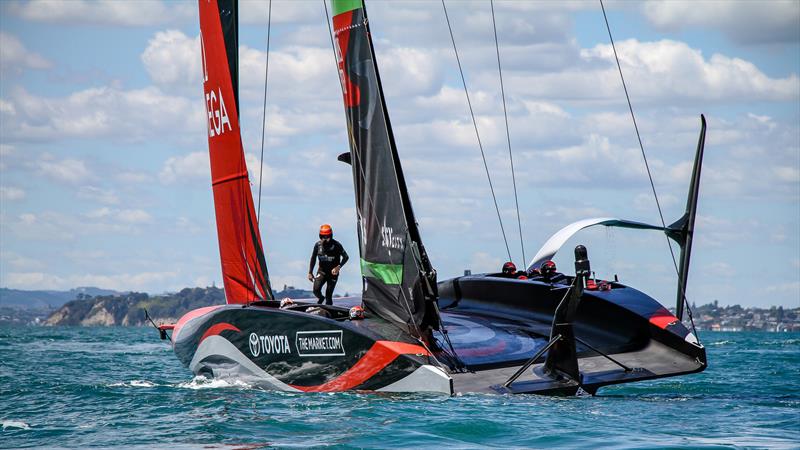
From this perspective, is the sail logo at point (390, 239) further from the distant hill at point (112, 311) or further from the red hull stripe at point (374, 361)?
the distant hill at point (112, 311)

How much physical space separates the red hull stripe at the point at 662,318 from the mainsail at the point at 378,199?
7.05 feet

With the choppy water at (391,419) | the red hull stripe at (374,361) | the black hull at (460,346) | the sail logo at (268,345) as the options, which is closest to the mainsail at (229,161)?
the black hull at (460,346)

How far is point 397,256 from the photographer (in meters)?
11.0

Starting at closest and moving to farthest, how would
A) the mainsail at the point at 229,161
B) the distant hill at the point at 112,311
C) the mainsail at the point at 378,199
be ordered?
the mainsail at the point at 378,199 < the mainsail at the point at 229,161 < the distant hill at the point at 112,311

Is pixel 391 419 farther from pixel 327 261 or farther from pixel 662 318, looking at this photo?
pixel 327 261

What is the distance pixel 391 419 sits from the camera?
30.1ft

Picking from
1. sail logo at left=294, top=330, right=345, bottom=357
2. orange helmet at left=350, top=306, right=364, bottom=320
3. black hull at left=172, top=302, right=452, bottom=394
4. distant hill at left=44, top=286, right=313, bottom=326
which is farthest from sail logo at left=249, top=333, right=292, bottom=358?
distant hill at left=44, top=286, right=313, bottom=326

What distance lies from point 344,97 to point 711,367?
8.43 metres

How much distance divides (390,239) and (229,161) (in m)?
4.02

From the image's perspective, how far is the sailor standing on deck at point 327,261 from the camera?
43.0ft

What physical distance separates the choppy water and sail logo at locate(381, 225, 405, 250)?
1.41m

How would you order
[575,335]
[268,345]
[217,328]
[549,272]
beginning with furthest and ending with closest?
[549,272] → [217,328] → [575,335] → [268,345]

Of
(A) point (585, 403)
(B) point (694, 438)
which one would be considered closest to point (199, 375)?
(A) point (585, 403)

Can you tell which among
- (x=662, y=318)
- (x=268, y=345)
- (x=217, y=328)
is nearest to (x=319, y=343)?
(x=268, y=345)
